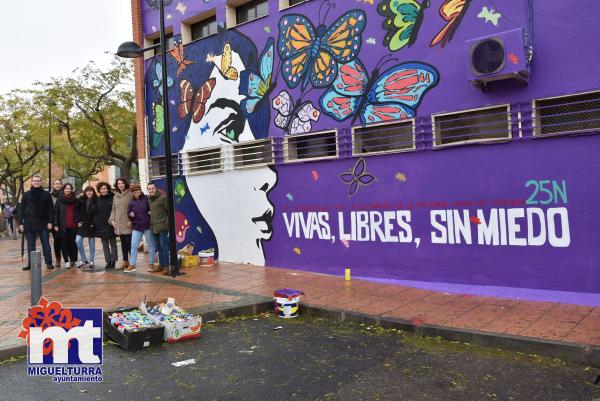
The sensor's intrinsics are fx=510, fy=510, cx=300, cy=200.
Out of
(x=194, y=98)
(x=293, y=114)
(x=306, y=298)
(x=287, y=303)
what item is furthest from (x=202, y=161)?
(x=287, y=303)

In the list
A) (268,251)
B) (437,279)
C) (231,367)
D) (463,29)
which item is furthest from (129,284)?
(463,29)

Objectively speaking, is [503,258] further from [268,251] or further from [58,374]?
[58,374]

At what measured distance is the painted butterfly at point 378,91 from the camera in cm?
767

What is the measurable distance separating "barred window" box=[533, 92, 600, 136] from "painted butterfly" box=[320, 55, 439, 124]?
1.56m

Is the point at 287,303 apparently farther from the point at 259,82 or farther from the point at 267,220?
the point at 259,82

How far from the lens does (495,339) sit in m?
5.08

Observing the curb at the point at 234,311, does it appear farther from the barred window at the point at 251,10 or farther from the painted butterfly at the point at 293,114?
the barred window at the point at 251,10

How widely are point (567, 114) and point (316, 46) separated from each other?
14.2ft

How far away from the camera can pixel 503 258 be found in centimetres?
689

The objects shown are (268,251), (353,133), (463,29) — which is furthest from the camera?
(268,251)

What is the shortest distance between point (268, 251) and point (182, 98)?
14.0ft

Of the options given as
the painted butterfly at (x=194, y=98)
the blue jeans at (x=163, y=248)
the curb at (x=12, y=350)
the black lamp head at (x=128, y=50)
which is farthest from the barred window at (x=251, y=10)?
the curb at (x=12, y=350)

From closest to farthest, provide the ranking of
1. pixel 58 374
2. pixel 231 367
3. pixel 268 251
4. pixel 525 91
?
pixel 58 374, pixel 231 367, pixel 525 91, pixel 268 251

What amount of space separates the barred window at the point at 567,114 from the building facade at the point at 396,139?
0.02 metres
